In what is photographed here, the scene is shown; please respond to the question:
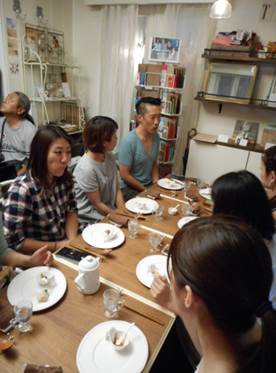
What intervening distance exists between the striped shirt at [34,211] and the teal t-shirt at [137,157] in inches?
36.1

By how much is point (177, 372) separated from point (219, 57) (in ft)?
10.2

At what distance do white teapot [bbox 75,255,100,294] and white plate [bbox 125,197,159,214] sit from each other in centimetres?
75

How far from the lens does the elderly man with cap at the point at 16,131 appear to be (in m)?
2.79

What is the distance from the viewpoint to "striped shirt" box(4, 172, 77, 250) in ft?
4.50

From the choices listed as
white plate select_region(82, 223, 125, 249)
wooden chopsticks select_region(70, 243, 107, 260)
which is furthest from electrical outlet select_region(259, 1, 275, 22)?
wooden chopsticks select_region(70, 243, 107, 260)

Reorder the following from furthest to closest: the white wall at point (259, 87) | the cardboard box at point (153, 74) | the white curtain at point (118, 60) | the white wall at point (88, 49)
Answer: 1. the white wall at point (88, 49)
2. the white curtain at point (118, 60)
3. the cardboard box at point (153, 74)
4. the white wall at point (259, 87)

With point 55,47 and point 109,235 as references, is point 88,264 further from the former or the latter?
point 55,47

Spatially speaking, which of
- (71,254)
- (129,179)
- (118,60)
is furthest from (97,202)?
(118,60)

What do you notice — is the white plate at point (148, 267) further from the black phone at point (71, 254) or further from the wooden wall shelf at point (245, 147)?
the wooden wall shelf at point (245, 147)

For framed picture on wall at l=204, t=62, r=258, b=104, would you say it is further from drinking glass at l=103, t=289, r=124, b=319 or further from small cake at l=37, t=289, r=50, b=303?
small cake at l=37, t=289, r=50, b=303

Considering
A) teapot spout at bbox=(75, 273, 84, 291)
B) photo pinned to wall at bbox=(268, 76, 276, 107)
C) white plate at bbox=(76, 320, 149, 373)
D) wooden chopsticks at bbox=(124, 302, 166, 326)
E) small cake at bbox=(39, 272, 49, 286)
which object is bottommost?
wooden chopsticks at bbox=(124, 302, 166, 326)

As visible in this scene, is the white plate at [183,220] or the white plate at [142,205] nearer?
the white plate at [183,220]

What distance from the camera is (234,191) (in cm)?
123

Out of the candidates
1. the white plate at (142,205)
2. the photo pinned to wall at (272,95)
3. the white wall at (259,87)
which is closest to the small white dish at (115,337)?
the white plate at (142,205)
